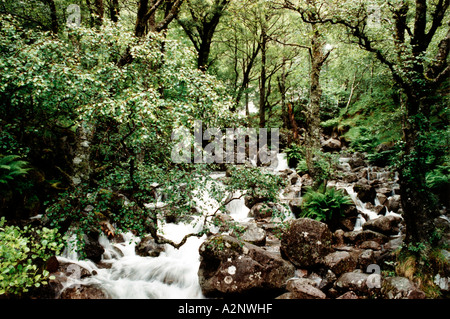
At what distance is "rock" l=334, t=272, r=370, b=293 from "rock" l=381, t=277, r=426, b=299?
0.39 m

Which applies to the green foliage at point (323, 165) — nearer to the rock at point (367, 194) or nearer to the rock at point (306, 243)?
the rock at point (367, 194)

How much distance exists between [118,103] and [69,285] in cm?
520

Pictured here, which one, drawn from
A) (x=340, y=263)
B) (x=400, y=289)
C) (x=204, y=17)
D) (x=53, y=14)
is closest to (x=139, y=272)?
(x=340, y=263)

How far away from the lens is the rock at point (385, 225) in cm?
886

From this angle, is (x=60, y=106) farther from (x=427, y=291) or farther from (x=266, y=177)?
(x=427, y=291)

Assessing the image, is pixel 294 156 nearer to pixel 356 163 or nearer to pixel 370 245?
pixel 356 163

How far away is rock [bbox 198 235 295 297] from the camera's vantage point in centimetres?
594

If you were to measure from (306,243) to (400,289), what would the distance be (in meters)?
2.45

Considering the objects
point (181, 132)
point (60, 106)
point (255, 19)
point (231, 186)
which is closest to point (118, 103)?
point (181, 132)

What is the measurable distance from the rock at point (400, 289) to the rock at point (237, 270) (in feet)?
7.43

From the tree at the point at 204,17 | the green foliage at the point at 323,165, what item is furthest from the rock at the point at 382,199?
the tree at the point at 204,17

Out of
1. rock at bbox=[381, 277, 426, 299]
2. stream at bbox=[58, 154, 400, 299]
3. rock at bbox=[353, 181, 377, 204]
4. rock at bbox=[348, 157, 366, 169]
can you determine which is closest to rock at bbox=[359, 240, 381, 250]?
rock at bbox=[381, 277, 426, 299]

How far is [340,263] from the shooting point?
6.78m

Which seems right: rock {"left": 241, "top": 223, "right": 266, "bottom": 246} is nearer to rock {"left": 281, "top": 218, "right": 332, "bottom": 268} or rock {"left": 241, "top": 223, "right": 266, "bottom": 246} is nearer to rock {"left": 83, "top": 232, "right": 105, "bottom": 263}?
rock {"left": 281, "top": 218, "right": 332, "bottom": 268}
